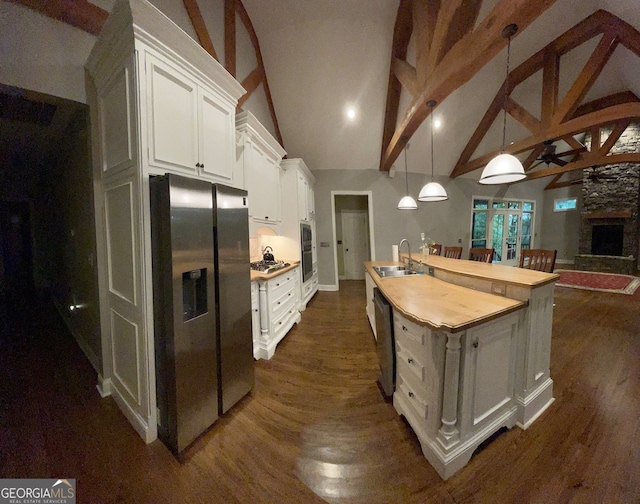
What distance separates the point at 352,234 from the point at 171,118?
5012 mm

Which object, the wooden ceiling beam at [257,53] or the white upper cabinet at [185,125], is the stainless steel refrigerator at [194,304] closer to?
the white upper cabinet at [185,125]

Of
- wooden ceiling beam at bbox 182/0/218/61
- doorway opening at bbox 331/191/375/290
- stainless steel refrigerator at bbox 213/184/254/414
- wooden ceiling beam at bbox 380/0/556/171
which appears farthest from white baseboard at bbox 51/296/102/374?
doorway opening at bbox 331/191/375/290

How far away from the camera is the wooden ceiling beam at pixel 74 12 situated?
1415mm

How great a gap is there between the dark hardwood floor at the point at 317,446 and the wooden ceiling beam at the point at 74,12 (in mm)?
2840

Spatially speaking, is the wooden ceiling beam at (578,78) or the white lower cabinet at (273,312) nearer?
the white lower cabinet at (273,312)

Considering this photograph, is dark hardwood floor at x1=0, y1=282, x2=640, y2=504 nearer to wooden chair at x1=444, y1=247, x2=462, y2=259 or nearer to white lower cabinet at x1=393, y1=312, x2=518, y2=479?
white lower cabinet at x1=393, y1=312, x2=518, y2=479

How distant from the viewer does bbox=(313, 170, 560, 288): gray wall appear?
16.7 ft

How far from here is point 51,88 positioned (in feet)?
5.01

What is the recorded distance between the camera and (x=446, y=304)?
54.4 inches

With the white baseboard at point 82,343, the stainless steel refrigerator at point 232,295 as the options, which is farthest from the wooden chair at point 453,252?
the white baseboard at point 82,343

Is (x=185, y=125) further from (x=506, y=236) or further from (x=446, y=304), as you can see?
(x=506, y=236)

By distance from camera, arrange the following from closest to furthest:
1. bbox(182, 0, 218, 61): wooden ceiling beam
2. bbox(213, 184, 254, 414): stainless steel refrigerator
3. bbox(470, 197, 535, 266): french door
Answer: bbox(213, 184, 254, 414): stainless steel refrigerator
bbox(182, 0, 218, 61): wooden ceiling beam
bbox(470, 197, 535, 266): french door

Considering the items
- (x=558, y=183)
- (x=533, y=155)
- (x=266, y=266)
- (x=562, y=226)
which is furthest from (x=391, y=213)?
(x=562, y=226)

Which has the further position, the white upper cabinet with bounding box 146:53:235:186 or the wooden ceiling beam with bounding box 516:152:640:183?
the wooden ceiling beam with bounding box 516:152:640:183
